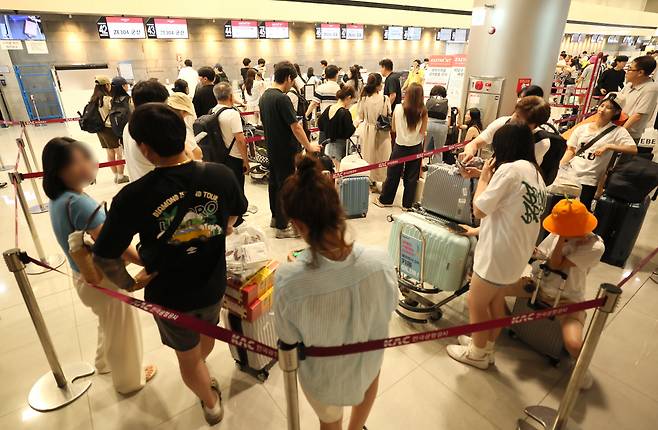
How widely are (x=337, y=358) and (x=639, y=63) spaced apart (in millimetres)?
5616

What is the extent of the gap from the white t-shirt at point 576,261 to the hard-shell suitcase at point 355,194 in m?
2.62

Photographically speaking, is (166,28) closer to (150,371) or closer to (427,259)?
(150,371)

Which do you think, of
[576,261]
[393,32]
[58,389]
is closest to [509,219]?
[576,261]

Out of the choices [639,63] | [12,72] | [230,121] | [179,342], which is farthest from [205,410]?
[12,72]

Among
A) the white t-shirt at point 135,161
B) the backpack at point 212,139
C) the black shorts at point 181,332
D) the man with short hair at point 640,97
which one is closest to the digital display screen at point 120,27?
the backpack at point 212,139

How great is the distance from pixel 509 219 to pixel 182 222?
1.72 meters

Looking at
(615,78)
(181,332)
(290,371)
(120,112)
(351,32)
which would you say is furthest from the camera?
(351,32)

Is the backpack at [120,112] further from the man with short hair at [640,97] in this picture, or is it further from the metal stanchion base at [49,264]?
the man with short hair at [640,97]

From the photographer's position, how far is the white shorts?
1.52 metres

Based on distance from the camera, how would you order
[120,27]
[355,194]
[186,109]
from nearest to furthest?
[186,109] < [355,194] < [120,27]

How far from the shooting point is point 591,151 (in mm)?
3924

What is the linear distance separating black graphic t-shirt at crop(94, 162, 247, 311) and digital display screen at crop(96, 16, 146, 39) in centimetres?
1212

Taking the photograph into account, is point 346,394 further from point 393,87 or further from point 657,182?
point 393,87

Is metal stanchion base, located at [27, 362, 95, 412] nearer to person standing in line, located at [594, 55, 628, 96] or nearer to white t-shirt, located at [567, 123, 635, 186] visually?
white t-shirt, located at [567, 123, 635, 186]
